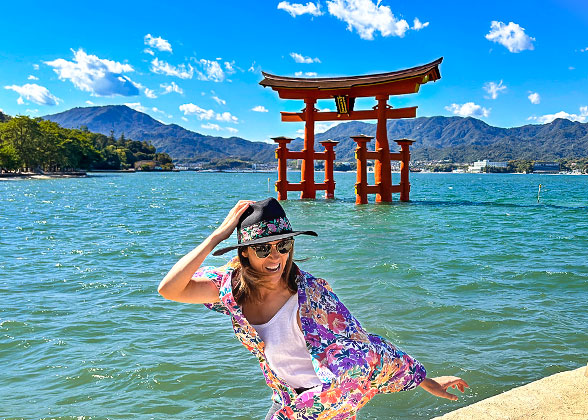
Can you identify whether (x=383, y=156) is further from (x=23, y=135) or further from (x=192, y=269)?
(x=23, y=135)

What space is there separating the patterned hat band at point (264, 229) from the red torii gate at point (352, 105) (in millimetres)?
22507

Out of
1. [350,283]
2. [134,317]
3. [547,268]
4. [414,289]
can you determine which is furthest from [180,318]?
[547,268]

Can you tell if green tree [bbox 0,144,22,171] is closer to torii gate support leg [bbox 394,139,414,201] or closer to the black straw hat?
torii gate support leg [bbox 394,139,414,201]

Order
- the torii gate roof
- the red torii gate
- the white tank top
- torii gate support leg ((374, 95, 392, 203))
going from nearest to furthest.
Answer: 1. the white tank top
2. the torii gate roof
3. the red torii gate
4. torii gate support leg ((374, 95, 392, 203))

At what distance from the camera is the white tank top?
6.31 feet

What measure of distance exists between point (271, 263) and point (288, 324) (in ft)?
0.79

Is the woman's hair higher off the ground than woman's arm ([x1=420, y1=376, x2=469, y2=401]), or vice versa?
the woman's hair

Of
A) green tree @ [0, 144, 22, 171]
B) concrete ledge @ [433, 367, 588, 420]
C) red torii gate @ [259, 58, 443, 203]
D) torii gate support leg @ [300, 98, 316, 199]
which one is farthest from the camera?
green tree @ [0, 144, 22, 171]

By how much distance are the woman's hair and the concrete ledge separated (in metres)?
2.05

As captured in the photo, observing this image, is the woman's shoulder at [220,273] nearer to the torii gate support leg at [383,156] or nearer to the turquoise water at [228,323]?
the turquoise water at [228,323]

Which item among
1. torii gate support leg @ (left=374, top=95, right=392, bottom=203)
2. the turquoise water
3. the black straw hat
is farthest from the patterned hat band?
torii gate support leg @ (left=374, top=95, right=392, bottom=203)

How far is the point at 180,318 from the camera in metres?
6.45

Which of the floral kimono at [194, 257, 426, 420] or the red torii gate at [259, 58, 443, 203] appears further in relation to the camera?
the red torii gate at [259, 58, 443, 203]

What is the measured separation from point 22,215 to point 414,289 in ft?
63.4
